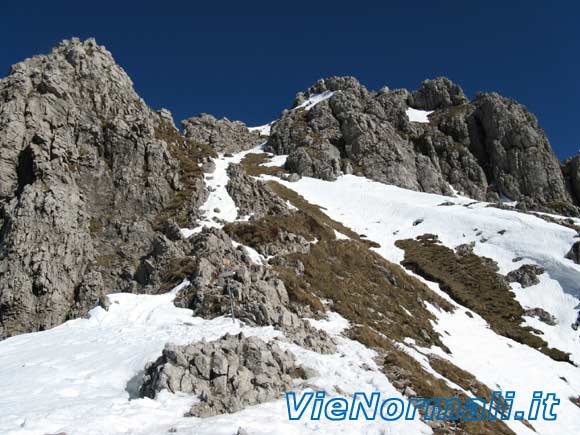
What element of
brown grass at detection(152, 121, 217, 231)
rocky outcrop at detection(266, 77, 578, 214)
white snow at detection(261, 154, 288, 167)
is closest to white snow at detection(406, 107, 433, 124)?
rocky outcrop at detection(266, 77, 578, 214)

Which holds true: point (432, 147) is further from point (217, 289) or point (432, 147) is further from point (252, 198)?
point (217, 289)

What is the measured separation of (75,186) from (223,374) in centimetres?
2589

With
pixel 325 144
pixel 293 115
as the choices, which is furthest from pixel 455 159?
pixel 293 115

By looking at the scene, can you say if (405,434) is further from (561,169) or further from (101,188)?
(561,169)

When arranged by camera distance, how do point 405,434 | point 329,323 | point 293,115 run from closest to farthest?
point 405,434 → point 329,323 → point 293,115

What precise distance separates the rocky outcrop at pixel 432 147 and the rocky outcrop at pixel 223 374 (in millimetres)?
74577

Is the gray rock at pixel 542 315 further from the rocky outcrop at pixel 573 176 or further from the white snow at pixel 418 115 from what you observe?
the white snow at pixel 418 115

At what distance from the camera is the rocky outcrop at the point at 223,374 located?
528 inches

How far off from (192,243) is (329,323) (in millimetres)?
12937

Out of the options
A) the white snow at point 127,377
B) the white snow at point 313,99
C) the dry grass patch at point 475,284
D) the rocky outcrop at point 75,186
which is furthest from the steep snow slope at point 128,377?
the white snow at point 313,99

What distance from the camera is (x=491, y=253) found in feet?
170

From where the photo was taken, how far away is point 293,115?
12350 cm

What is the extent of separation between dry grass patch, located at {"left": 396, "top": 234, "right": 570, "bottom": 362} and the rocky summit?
264 millimetres

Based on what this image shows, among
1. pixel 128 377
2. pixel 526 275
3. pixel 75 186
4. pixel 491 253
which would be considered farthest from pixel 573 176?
pixel 128 377
